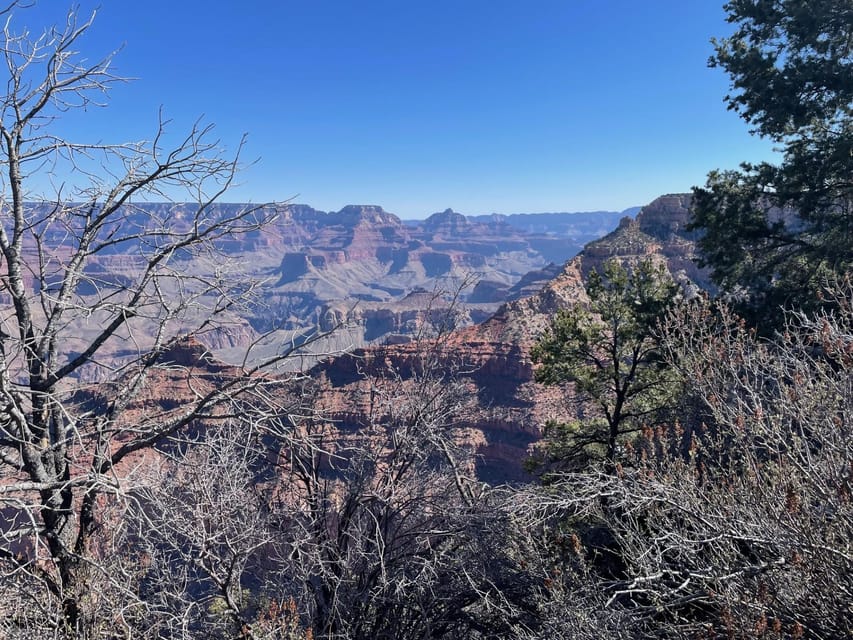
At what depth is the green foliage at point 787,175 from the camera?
9828 mm

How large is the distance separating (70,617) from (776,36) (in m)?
15.6

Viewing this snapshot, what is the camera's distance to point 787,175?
10.5 m

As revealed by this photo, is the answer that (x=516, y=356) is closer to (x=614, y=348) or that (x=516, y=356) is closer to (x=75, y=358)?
(x=614, y=348)

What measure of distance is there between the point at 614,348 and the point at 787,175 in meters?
5.43

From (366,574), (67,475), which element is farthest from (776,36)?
(67,475)

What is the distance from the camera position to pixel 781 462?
3.91 metres

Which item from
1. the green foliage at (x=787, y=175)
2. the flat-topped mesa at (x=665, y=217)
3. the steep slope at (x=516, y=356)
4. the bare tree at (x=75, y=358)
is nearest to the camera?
the bare tree at (x=75, y=358)

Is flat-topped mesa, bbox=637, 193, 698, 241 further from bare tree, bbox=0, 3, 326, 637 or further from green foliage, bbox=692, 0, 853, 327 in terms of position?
bare tree, bbox=0, 3, 326, 637

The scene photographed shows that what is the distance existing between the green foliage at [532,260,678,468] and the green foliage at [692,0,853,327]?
1.99 meters

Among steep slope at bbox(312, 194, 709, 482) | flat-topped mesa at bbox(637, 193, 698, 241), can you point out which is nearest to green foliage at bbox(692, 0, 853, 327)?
steep slope at bbox(312, 194, 709, 482)

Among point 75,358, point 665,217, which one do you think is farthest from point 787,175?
point 665,217

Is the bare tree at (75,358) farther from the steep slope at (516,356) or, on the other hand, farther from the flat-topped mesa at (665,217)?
the flat-topped mesa at (665,217)

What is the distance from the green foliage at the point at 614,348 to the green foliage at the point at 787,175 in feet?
6.54

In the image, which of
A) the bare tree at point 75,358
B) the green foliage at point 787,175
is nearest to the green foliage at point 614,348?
the green foliage at point 787,175
